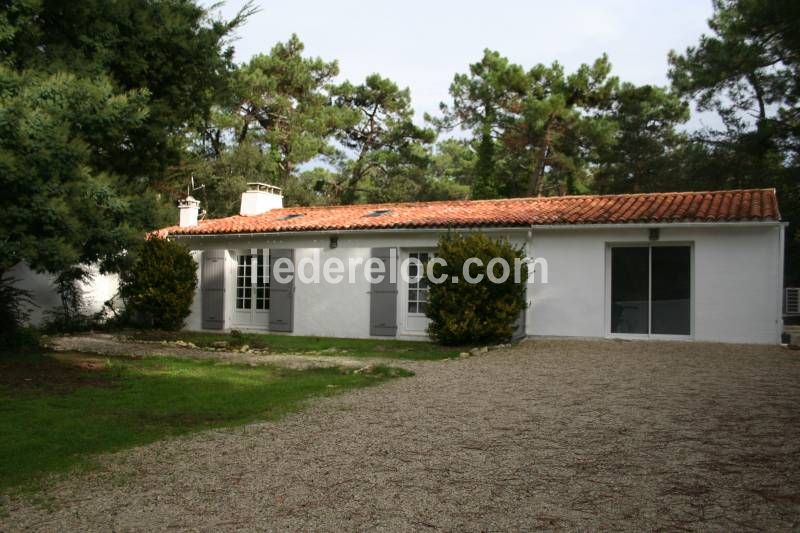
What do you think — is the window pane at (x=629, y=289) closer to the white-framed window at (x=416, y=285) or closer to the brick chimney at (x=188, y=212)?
the white-framed window at (x=416, y=285)

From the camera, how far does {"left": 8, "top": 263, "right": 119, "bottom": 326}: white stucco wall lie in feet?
52.6

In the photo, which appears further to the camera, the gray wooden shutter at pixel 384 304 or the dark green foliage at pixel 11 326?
the gray wooden shutter at pixel 384 304

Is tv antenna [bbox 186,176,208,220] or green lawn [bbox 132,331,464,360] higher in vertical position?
tv antenna [bbox 186,176,208,220]

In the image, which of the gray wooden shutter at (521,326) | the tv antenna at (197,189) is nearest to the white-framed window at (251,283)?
the gray wooden shutter at (521,326)

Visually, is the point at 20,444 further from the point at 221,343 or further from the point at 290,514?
the point at 221,343

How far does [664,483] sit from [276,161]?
29.5 metres

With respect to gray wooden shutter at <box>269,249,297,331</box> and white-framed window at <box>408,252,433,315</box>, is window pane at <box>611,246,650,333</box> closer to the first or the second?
white-framed window at <box>408,252,433,315</box>

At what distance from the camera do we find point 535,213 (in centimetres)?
1466

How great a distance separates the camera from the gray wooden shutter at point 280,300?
16.1 m

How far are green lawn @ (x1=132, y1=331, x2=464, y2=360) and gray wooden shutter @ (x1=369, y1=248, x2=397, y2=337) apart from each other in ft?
1.47

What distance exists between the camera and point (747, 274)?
40.9 ft

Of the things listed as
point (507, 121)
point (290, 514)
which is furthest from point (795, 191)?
point (290, 514)

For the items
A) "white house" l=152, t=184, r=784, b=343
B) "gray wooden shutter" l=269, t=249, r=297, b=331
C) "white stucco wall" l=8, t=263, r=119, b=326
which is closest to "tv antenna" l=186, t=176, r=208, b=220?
"white stucco wall" l=8, t=263, r=119, b=326

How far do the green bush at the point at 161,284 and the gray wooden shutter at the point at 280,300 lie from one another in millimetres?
2186
